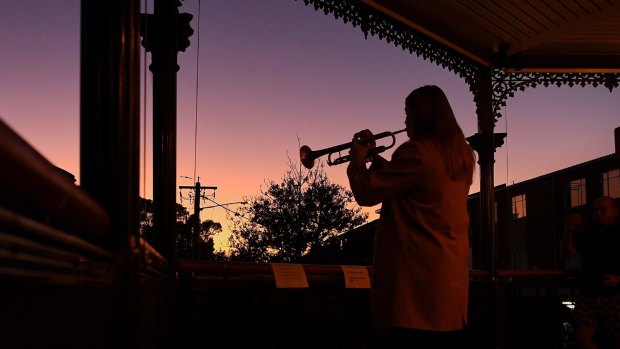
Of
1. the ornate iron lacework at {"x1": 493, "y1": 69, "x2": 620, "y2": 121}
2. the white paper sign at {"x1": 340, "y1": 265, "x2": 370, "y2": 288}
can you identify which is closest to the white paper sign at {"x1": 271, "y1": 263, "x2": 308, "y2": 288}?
the white paper sign at {"x1": 340, "y1": 265, "x2": 370, "y2": 288}

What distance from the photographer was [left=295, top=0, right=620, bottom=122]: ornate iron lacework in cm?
532

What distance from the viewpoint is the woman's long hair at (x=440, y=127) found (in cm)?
253

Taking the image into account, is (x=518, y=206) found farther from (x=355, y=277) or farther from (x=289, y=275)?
(x=289, y=275)

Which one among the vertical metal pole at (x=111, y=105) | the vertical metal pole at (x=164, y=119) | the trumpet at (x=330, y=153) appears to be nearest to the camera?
the vertical metal pole at (x=111, y=105)

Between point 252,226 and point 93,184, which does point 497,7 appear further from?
point 252,226

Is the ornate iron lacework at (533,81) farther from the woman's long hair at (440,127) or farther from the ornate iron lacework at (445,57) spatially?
the woman's long hair at (440,127)

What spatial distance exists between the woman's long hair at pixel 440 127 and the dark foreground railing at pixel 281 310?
1.54 m

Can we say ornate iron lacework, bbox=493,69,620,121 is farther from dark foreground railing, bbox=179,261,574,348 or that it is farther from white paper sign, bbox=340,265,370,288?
white paper sign, bbox=340,265,370,288

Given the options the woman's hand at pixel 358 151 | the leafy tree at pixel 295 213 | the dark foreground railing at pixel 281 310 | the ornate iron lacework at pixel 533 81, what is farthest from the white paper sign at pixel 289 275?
the leafy tree at pixel 295 213

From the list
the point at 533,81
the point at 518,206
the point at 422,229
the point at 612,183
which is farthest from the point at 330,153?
the point at 518,206

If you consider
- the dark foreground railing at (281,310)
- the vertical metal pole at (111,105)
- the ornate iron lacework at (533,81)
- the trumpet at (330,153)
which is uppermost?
the ornate iron lacework at (533,81)

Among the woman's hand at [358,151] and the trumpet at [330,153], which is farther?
the trumpet at [330,153]

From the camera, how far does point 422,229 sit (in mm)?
2418

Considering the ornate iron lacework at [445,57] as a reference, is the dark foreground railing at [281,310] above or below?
below
